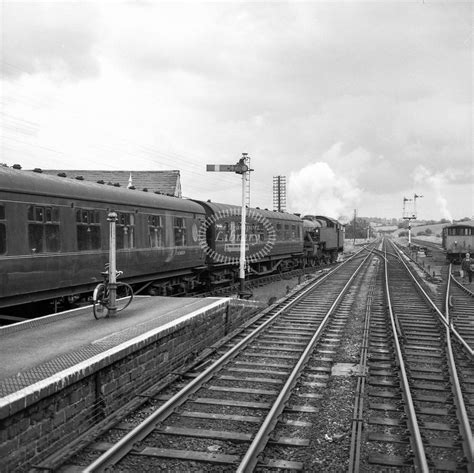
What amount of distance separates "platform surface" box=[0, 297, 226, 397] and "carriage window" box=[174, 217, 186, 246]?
4497 millimetres

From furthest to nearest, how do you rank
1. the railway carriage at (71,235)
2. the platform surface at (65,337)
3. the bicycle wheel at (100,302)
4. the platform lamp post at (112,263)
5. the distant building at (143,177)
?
the distant building at (143,177) < the platform lamp post at (112,263) < the bicycle wheel at (100,302) < the railway carriage at (71,235) < the platform surface at (65,337)

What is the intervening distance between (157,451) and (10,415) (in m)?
1.43

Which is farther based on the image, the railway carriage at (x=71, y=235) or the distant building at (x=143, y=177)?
the distant building at (x=143, y=177)

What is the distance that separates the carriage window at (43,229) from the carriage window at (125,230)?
7.76 feet

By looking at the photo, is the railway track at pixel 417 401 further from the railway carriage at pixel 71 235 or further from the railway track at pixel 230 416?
the railway carriage at pixel 71 235

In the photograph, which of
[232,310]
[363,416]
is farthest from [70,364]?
[232,310]

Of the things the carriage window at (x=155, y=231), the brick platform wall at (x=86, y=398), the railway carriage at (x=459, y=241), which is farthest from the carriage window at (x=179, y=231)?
the railway carriage at (x=459, y=241)

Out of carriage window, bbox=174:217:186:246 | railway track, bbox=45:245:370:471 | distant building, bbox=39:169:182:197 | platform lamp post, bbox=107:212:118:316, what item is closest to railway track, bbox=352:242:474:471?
railway track, bbox=45:245:370:471

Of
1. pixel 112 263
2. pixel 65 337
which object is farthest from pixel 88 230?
pixel 65 337

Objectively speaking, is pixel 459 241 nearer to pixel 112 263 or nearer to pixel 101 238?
pixel 101 238

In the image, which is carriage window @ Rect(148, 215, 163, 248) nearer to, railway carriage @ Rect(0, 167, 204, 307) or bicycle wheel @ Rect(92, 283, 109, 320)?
railway carriage @ Rect(0, 167, 204, 307)

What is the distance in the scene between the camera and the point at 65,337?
7.16 metres

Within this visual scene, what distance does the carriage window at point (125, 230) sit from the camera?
38.4ft

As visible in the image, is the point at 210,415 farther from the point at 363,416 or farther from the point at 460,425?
the point at 460,425
